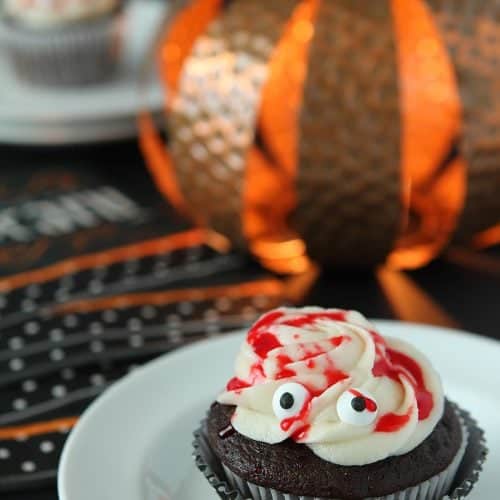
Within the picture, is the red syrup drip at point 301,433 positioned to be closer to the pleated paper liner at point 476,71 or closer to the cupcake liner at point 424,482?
the cupcake liner at point 424,482

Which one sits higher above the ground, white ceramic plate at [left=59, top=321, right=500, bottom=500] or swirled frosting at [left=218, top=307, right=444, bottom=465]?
swirled frosting at [left=218, top=307, right=444, bottom=465]

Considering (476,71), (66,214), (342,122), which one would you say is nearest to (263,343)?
(342,122)

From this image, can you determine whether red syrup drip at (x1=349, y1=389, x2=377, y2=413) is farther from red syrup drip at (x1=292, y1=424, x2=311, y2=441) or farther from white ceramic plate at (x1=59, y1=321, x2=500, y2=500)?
white ceramic plate at (x1=59, y1=321, x2=500, y2=500)

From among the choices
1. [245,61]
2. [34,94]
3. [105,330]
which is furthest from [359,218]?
[34,94]

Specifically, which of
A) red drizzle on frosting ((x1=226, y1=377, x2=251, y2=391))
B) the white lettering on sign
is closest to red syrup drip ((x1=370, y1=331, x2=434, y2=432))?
red drizzle on frosting ((x1=226, y1=377, x2=251, y2=391))

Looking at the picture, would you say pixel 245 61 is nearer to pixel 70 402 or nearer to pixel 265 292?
pixel 265 292

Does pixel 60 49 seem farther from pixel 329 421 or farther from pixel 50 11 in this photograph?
pixel 329 421
